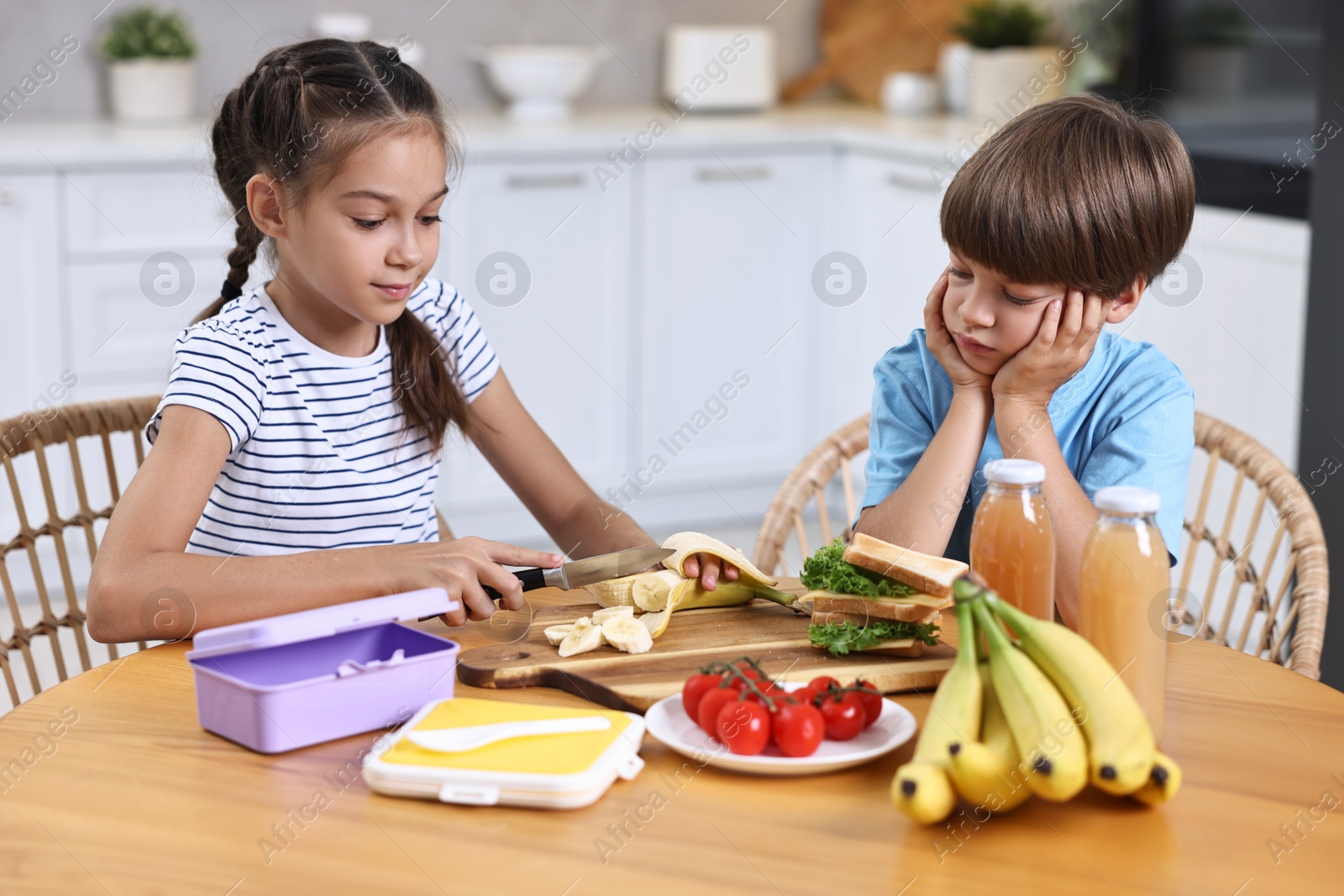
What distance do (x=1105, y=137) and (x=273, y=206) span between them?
0.78m

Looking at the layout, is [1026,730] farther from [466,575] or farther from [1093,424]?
[1093,424]

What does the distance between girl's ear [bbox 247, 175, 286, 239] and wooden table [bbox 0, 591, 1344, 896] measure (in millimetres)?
568

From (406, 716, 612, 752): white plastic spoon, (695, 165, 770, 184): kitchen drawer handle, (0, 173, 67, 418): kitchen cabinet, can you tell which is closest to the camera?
(406, 716, 612, 752): white plastic spoon

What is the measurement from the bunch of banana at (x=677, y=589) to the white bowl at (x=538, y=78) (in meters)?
2.39

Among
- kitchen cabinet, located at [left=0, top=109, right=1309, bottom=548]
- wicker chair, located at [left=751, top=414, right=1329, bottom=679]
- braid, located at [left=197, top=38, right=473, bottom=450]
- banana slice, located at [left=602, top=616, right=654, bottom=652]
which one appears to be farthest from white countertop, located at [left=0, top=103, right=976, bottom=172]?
banana slice, located at [left=602, top=616, right=654, bottom=652]

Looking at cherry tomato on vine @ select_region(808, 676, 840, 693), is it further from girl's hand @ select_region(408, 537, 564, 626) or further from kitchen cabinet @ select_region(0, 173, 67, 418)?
kitchen cabinet @ select_region(0, 173, 67, 418)

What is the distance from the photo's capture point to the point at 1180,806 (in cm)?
86

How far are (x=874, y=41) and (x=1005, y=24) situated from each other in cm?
51

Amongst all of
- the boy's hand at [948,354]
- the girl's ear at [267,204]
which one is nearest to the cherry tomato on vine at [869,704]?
the boy's hand at [948,354]

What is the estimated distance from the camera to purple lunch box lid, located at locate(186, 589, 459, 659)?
881mm

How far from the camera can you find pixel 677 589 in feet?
3.78

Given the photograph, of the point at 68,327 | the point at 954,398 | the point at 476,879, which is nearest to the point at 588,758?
the point at 476,879

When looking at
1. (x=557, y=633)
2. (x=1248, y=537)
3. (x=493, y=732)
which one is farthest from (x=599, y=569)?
(x=1248, y=537)

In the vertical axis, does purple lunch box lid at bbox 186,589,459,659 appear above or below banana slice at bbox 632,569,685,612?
above
